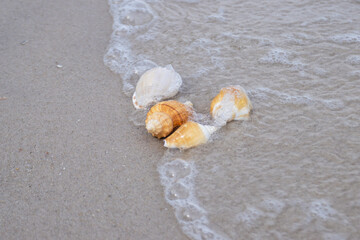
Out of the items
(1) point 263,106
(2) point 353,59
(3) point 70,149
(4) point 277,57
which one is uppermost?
(2) point 353,59

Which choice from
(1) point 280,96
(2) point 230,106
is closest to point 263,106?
(1) point 280,96

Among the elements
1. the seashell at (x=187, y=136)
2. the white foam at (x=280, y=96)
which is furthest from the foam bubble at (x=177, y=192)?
the white foam at (x=280, y=96)

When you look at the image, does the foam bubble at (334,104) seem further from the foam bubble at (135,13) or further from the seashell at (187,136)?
the foam bubble at (135,13)

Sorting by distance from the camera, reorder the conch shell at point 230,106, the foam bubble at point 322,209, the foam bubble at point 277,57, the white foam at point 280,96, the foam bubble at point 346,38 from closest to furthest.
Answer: the foam bubble at point 322,209
the conch shell at point 230,106
the white foam at point 280,96
the foam bubble at point 277,57
the foam bubble at point 346,38

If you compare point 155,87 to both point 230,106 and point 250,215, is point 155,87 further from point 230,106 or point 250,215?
point 250,215

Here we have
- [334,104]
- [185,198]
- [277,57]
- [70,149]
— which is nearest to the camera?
[185,198]

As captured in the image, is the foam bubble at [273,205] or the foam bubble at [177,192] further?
the foam bubble at [177,192]

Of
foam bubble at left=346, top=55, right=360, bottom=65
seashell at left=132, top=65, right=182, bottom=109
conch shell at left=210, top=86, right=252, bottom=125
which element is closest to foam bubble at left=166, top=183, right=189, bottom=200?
conch shell at left=210, top=86, right=252, bottom=125
